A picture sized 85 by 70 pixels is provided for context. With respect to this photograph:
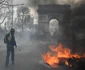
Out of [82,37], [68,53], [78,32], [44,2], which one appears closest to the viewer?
[68,53]

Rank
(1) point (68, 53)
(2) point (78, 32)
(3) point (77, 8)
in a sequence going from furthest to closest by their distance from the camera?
(3) point (77, 8) < (2) point (78, 32) < (1) point (68, 53)

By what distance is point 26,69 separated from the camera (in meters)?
11.2

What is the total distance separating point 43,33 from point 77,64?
63.6 feet

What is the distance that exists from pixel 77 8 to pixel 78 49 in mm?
5171

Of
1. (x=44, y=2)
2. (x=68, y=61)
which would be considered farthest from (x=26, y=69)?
(x=44, y=2)

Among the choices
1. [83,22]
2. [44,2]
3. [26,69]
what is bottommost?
[26,69]

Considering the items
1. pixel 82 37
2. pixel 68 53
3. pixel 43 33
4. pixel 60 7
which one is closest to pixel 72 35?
pixel 82 37

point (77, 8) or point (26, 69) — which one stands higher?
point (77, 8)

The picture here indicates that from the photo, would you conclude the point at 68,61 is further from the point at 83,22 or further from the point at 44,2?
the point at 44,2

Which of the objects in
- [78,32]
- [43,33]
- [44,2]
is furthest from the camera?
[43,33]

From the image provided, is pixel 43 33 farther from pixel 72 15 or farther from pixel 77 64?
pixel 77 64

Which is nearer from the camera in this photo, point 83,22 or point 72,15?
point 83,22

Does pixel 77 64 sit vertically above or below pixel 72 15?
below

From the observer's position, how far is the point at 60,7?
2219cm
